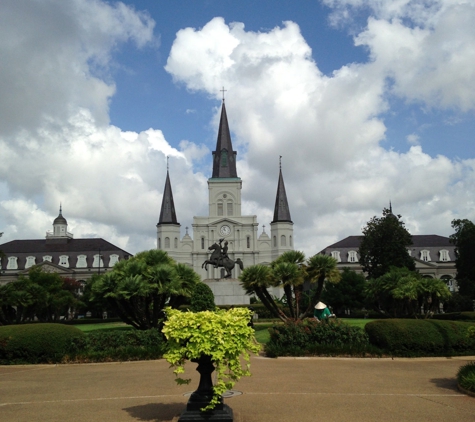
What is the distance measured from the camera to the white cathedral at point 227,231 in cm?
9044

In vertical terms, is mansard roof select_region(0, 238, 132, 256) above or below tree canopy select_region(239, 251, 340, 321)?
above

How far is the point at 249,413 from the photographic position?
903cm

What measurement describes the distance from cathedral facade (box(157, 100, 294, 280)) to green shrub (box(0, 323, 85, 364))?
71.7m

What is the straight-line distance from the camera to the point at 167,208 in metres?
91.3

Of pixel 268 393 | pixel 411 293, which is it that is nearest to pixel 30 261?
pixel 411 293

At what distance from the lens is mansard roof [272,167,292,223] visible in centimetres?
9090

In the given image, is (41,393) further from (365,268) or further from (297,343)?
(365,268)

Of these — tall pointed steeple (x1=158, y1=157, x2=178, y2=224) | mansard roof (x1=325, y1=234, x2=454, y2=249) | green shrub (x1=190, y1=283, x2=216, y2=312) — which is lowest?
green shrub (x1=190, y1=283, x2=216, y2=312)

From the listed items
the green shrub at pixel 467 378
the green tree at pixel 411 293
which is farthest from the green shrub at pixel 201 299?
the green shrub at pixel 467 378

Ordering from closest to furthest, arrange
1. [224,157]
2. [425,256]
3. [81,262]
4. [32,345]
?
[32,345], [81,262], [425,256], [224,157]

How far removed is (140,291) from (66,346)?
15.1ft

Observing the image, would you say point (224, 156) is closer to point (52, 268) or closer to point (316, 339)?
point (52, 268)

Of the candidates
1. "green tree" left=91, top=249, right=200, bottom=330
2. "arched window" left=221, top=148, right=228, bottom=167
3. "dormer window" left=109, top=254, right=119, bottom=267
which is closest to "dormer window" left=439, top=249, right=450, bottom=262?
"arched window" left=221, top=148, right=228, bottom=167

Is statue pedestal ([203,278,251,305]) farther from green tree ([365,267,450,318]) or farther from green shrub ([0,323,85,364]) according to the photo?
green shrub ([0,323,85,364])
